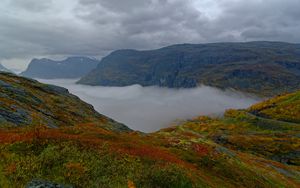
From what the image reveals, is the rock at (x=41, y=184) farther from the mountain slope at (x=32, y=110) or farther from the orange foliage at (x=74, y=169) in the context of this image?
the mountain slope at (x=32, y=110)

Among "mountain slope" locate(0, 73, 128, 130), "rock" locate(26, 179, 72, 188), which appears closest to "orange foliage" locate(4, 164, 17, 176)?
"rock" locate(26, 179, 72, 188)

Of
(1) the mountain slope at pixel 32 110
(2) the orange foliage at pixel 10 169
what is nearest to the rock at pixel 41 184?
(2) the orange foliage at pixel 10 169

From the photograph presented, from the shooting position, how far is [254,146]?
593ft

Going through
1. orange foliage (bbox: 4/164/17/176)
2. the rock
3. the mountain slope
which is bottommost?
the mountain slope

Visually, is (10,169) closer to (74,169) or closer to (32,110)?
(74,169)

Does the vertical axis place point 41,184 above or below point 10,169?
above

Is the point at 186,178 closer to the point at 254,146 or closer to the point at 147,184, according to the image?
the point at 147,184

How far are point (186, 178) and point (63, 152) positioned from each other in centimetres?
855

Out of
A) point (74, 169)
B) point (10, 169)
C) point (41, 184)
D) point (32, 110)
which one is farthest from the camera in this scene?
point (32, 110)

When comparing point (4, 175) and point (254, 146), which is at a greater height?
point (4, 175)

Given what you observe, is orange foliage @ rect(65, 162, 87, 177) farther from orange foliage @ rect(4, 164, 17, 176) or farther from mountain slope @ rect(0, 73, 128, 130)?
mountain slope @ rect(0, 73, 128, 130)

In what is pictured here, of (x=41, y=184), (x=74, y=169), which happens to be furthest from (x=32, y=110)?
(x=41, y=184)

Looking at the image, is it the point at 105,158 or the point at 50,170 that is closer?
the point at 50,170

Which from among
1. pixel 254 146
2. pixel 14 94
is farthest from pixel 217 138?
pixel 14 94
